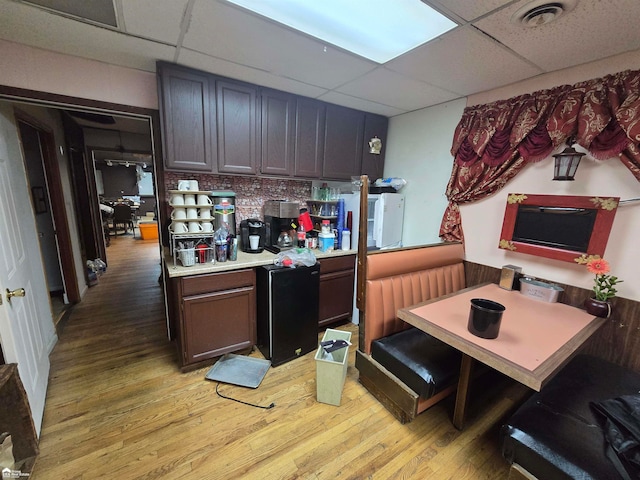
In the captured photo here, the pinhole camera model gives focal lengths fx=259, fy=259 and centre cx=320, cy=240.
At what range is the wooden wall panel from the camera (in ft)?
5.39

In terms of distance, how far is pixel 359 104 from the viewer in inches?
105

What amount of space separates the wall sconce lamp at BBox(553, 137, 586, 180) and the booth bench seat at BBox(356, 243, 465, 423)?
926mm

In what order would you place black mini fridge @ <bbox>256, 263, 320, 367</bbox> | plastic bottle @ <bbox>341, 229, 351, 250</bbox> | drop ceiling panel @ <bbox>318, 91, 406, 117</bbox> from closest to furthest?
black mini fridge @ <bbox>256, 263, 320, 367</bbox>
drop ceiling panel @ <bbox>318, 91, 406, 117</bbox>
plastic bottle @ <bbox>341, 229, 351, 250</bbox>

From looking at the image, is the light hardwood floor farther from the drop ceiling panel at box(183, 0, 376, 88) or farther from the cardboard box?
the cardboard box

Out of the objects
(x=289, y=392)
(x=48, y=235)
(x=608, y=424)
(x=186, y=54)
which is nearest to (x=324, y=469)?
(x=289, y=392)

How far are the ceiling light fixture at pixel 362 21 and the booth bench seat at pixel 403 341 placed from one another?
54.0 inches

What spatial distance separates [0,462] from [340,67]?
9.13 feet

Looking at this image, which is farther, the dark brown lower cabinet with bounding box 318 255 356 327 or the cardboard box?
the cardboard box

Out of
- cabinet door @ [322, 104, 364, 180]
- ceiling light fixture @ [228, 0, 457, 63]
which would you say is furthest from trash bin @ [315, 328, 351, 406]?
ceiling light fixture @ [228, 0, 457, 63]

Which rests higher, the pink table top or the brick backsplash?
the brick backsplash

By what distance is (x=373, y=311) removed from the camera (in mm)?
1854

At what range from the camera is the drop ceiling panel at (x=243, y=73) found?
1.82m

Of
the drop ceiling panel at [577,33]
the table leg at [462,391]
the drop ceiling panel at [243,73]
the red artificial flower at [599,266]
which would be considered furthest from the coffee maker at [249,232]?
the red artificial flower at [599,266]

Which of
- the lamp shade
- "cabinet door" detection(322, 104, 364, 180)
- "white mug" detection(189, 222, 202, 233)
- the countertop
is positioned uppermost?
"cabinet door" detection(322, 104, 364, 180)
